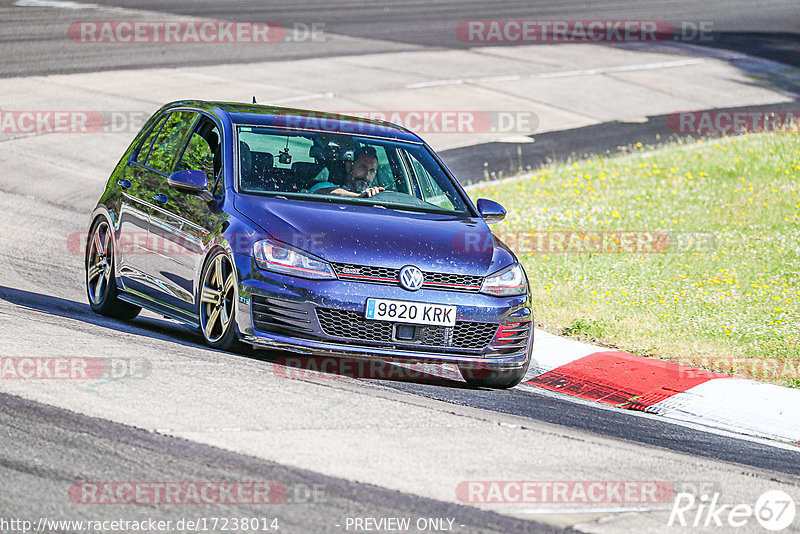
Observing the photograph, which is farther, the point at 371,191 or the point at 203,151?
the point at 203,151

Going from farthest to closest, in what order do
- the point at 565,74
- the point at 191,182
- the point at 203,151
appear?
the point at 565,74 → the point at 203,151 → the point at 191,182

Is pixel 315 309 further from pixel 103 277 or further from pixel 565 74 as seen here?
pixel 565 74

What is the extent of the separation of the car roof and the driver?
25 cm

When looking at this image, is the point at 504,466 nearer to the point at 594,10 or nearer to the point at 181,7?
the point at 181,7

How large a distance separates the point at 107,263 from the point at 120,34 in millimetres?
19251

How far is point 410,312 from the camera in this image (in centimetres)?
752

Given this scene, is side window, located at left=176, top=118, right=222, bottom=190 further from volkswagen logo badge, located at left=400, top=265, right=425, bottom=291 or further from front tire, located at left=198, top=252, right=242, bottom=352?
volkswagen logo badge, located at left=400, top=265, right=425, bottom=291

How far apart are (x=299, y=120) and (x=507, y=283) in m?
2.05

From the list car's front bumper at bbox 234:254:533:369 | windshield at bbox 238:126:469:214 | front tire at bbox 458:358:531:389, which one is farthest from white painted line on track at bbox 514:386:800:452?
windshield at bbox 238:126:469:214

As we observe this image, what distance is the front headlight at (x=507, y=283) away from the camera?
25.8ft

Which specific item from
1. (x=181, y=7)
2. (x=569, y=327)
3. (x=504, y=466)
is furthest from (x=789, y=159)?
(x=181, y=7)

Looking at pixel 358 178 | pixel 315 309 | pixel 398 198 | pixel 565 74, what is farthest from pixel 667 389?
pixel 565 74

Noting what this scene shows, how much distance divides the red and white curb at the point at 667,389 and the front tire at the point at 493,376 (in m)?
0.53

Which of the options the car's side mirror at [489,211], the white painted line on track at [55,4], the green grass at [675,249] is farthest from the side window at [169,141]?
the white painted line on track at [55,4]
